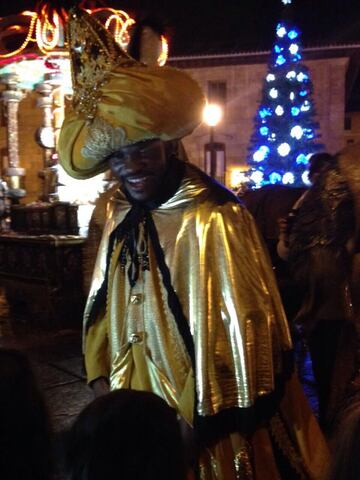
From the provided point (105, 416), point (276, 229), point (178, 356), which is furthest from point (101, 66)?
point (276, 229)

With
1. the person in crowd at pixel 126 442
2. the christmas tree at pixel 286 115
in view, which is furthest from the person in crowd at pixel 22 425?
the christmas tree at pixel 286 115

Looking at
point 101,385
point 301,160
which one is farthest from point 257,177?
point 101,385

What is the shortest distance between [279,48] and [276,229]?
1544cm

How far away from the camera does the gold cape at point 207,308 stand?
2168mm

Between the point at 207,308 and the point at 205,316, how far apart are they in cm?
3

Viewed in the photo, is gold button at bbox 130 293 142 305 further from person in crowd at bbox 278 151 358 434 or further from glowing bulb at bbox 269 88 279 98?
glowing bulb at bbox 269 88 279 98

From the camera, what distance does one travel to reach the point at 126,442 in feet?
4.83

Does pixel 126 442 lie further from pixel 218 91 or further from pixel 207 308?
pixel 218 91

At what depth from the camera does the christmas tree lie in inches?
787

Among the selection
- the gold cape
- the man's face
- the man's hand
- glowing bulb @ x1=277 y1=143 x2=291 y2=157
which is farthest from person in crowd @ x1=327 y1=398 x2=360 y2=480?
glowing bulb @ x1=277 y1=143 x2=291 y2=157

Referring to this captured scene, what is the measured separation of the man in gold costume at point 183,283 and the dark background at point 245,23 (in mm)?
32107

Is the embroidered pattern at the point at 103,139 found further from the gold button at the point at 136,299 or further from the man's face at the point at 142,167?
the gold button at the point at 136,299

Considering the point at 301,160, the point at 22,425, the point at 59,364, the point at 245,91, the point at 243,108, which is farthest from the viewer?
Result: the point at 243,108

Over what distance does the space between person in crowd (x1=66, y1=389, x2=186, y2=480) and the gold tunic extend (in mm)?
610
